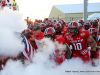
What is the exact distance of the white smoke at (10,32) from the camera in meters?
2.17

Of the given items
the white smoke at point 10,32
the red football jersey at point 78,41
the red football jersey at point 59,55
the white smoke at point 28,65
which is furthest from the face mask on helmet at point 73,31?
the white smoke at point 10,32

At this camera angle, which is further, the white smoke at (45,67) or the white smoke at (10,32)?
the white smoke at (45,67)

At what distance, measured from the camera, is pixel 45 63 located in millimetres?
2977

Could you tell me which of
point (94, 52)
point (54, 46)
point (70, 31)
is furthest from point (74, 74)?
point (94, 52)

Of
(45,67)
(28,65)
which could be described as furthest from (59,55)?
(28,65)

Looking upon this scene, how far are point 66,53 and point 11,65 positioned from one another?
55.5 inches

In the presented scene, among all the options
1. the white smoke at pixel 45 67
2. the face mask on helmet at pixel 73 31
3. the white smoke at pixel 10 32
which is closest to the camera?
the white smoke at pixel 10 32

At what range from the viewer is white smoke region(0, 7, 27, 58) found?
2171mm

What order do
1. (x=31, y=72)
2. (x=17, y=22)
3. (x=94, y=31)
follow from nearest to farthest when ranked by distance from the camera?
1. (x=17, y=22)
2. (x=31, y=72)
3. (x=94, y=31)

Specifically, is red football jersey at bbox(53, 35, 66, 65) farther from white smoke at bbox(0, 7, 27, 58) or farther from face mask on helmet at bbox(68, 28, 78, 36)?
white smoke at bbox(0, 7, 27, 58)

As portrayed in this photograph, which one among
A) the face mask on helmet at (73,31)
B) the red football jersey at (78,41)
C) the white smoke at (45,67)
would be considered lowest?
the white smoke at (45,67)

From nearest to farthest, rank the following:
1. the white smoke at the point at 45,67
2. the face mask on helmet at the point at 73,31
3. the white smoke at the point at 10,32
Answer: the white smoke at the point at 10,32 < the white smoke at the point at 45,67 < the face mask on helmet at the point at 73,31

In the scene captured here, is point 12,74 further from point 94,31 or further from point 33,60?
point 94,31

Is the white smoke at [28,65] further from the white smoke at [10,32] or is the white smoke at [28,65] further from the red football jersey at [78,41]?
the red football jersey at [78,41]
